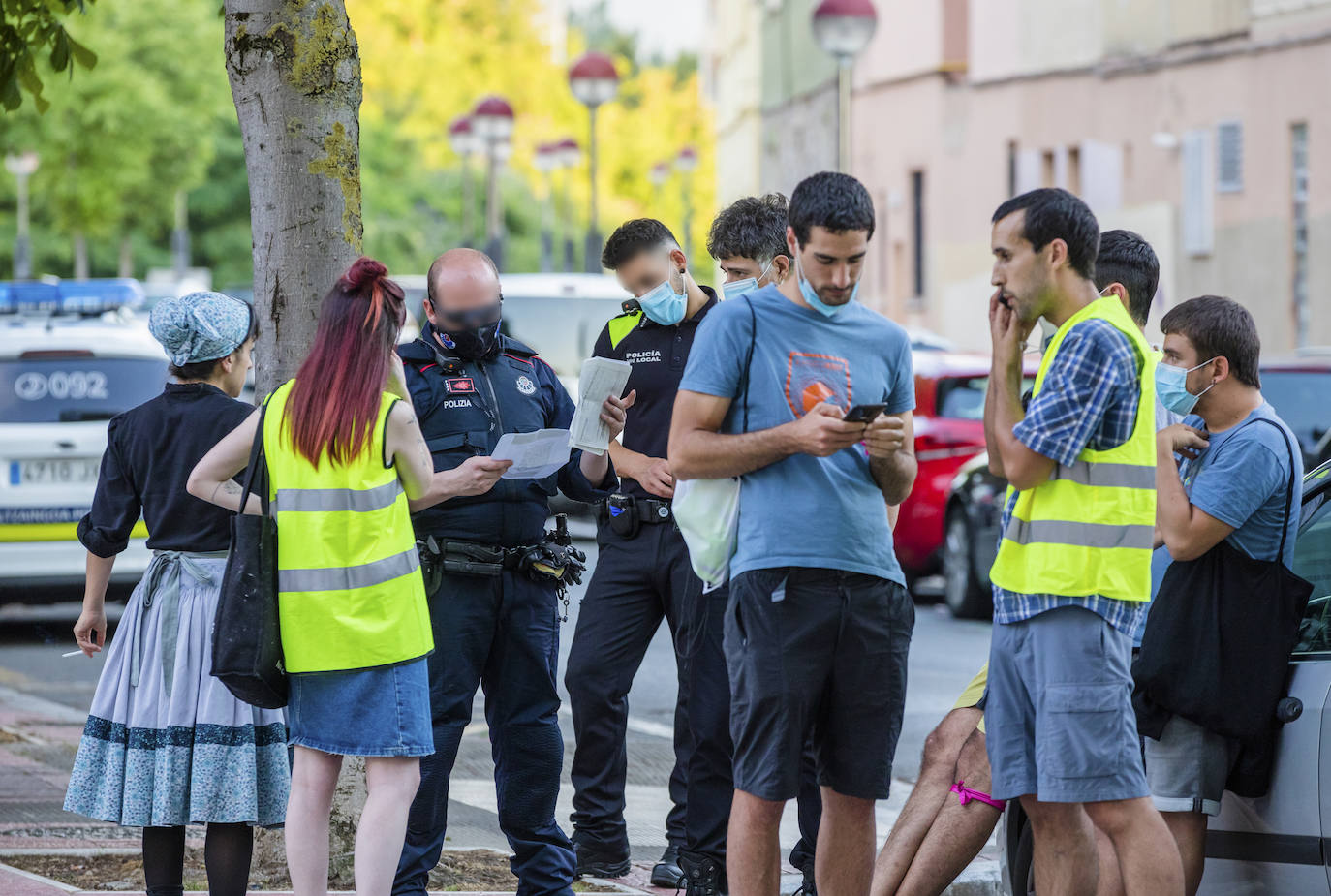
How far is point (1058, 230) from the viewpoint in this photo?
4.67 meters

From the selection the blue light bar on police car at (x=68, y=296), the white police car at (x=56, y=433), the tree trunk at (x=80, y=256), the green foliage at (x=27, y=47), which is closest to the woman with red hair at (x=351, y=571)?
the green foliage at (x=27, y=47)

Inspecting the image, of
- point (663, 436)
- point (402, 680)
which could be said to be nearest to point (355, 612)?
point (402, 680)

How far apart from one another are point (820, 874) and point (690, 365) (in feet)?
4.31

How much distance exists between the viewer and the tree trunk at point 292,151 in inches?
248

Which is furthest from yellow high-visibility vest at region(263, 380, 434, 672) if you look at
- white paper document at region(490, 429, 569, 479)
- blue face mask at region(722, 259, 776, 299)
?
blue face mask at region(722, 259, 776, 299)

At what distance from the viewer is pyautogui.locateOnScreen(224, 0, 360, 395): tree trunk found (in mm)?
6301

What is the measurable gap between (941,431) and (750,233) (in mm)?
8908

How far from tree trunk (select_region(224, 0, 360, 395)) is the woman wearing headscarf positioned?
0.81 metres

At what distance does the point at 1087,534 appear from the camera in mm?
4582

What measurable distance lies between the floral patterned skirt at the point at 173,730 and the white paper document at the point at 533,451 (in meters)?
0.83

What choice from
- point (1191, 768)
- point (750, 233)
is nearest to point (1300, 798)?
point (1191, 768)

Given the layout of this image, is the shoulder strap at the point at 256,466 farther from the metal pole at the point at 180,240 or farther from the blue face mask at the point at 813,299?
the metal pole at the point at 180,240

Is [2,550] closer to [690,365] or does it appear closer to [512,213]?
[690,365]

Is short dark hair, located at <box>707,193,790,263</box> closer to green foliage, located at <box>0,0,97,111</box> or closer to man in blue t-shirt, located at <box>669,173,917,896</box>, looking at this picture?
man in blue t-shirt, located at <box>669,173,917,896</box>
